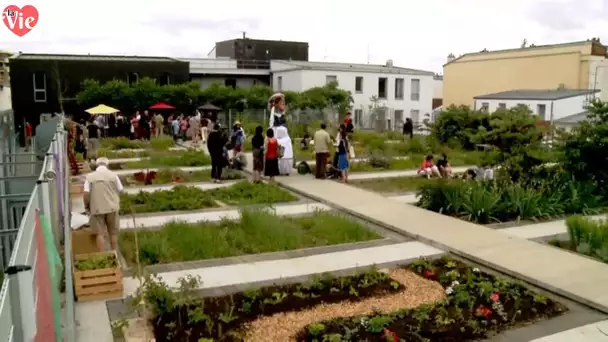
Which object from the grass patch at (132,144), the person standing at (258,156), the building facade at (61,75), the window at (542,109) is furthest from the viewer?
the building facade at (61,75)

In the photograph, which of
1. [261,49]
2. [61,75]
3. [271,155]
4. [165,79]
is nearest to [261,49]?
[261,49]

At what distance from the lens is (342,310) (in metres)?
7.35

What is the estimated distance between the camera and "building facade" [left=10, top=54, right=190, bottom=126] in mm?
38594

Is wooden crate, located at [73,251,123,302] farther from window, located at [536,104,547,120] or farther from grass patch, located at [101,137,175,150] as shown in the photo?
window, located at [536,104,547,120]

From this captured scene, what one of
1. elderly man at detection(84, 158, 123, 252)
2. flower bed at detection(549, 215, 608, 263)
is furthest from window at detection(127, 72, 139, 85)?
flower bed at detection(549, 215, 608, 263)

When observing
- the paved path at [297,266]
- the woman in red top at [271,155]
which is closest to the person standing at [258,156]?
the woman in red top at [271,155]

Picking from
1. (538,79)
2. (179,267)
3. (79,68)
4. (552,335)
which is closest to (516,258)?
(552,335)

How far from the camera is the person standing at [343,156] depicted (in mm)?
16672

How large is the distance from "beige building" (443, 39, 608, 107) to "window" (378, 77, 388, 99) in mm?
8884

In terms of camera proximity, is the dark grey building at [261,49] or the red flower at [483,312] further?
the dark grey building at [261,49]

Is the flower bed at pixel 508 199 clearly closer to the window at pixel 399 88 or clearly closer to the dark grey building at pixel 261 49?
the window at pixel 399 88

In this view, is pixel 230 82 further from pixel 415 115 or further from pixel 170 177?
pixel 170 177

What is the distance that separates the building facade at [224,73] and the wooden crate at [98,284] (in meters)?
40.5

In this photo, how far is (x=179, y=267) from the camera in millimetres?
8828
